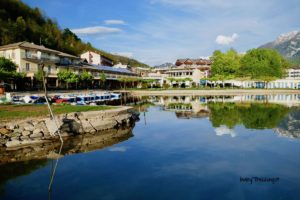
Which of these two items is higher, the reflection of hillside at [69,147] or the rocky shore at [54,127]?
the rocky shore at [54,127]

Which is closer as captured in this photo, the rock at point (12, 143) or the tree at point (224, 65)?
the rock at point (12, 143)

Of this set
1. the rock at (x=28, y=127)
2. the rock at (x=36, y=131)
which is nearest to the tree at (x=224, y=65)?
the rock at (x=36, y=131)

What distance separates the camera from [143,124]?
85.1ft

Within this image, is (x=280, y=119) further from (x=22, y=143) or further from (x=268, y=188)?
(x=22, y=143)

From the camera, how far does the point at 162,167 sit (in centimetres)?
1337

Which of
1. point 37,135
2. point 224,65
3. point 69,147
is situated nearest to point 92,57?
point 224,65

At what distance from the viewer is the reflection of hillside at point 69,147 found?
14.9 meters

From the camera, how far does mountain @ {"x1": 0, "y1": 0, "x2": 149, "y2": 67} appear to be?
236ft

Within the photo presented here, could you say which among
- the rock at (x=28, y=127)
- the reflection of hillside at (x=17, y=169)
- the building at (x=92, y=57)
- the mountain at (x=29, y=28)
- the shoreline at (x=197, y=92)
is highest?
the mountain at (x=29, y=28)

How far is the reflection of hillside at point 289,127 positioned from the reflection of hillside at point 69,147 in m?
10.7

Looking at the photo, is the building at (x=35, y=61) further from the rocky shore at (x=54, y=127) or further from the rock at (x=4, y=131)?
the rock at (x=4, y=131)

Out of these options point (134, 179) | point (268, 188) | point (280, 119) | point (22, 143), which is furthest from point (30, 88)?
point (268, 188)

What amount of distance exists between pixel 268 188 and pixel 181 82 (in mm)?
77488

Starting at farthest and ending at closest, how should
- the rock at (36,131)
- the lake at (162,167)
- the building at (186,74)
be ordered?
1. the building at (186,74)
2. the rock at (36,131)
3. the lake at (162,167)
